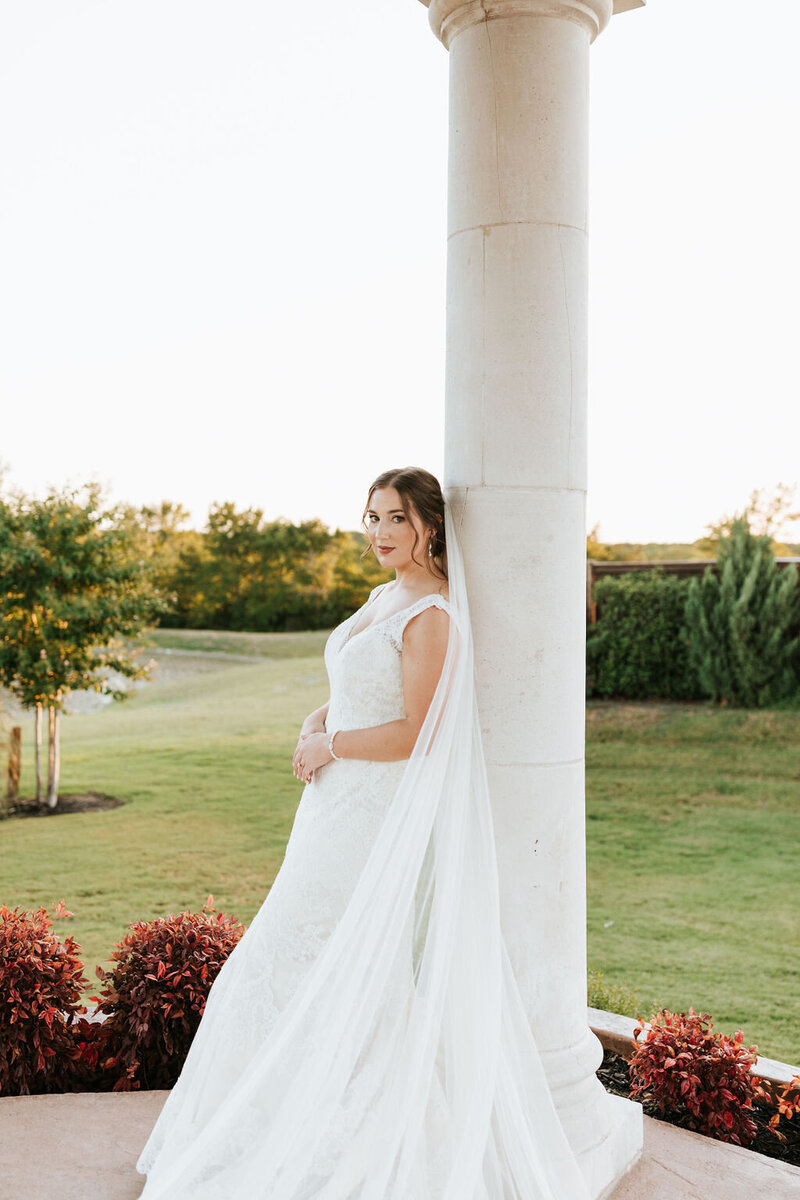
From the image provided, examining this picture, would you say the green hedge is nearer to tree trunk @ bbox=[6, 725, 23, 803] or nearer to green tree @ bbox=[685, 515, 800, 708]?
green tree @ bbox=[685, 515, 800, 708]

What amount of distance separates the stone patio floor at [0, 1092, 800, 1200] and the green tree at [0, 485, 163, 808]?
23.2 ft

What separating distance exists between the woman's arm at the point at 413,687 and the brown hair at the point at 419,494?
0.73 feet

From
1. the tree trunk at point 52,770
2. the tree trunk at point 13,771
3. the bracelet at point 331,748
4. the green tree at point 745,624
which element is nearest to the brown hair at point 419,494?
the bracelet at point 331,748

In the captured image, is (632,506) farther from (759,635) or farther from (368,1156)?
(368,1156)

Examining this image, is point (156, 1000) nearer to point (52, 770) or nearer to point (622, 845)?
point (622, 845)

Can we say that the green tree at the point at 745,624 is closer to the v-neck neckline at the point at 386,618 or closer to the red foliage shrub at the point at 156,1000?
the red foliage shrub at the point at 156,1000

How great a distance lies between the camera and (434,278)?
→ 10539 millimetres

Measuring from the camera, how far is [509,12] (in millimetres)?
2678

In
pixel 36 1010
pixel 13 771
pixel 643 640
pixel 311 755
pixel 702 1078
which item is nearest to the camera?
pixel 311 755

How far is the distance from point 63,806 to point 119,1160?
26.8 ft

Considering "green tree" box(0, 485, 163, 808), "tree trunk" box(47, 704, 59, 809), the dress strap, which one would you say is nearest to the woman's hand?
the dress strap

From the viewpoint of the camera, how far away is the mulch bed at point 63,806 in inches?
404

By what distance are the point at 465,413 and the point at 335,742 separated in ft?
3.16

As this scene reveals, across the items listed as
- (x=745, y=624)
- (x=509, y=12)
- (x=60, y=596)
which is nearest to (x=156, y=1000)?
(x=509, y=12)
